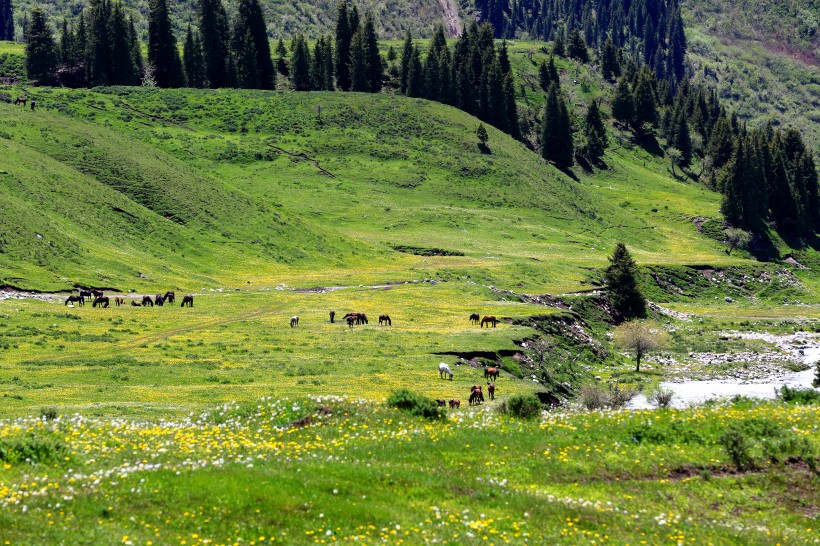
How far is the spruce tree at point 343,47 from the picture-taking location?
191m

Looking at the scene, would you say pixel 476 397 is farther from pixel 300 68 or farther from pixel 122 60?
pixel 300 68

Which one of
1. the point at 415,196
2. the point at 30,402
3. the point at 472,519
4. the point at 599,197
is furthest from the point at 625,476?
the point at 599,197

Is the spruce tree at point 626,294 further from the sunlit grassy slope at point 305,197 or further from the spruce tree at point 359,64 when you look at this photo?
the spruce tree at point 359,64

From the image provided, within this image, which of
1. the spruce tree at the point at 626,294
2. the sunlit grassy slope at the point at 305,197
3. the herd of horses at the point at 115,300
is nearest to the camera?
the herd of horses at the point at 115,300

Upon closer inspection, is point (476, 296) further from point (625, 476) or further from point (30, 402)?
point (625, 476)

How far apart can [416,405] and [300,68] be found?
171m

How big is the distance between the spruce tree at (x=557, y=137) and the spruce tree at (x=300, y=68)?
55710mm

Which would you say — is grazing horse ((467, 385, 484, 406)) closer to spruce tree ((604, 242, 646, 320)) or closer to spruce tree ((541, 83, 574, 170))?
spruce tree ((604, 242, 646, 320))

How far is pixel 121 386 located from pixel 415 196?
10831 cm

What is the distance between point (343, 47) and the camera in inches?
7594

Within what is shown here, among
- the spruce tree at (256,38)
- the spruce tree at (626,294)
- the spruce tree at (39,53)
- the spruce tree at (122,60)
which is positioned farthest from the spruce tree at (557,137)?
the spruce tree at (39,53)

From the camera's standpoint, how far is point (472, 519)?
18.7 m

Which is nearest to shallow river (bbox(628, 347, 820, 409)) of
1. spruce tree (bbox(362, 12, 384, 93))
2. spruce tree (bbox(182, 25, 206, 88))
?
spruce tree (bbox(362, 12, 384, 93))

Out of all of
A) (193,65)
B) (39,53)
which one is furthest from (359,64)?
(39,53)
